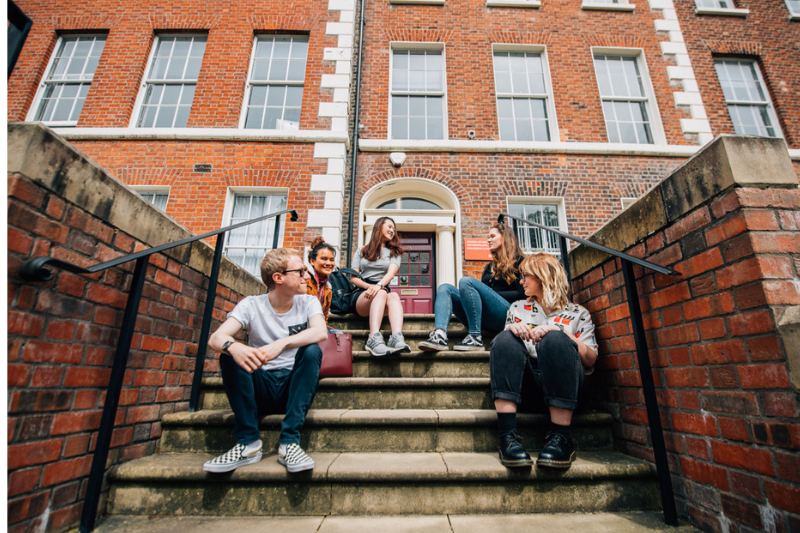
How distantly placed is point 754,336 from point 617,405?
86 centimetres

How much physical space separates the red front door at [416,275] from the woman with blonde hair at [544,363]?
3676 millimetres

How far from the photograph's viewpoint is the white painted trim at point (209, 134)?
558 centimetres

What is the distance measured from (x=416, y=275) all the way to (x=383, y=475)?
4.48 metres

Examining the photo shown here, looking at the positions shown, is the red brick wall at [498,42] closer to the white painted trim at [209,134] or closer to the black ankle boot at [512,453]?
the white painted trim at [209,134]

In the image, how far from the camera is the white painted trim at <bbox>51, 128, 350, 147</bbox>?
5578 millimetres

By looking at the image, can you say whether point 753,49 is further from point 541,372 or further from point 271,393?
point 271,393

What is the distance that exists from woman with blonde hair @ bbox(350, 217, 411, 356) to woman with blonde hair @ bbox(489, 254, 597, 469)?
831 millimetres

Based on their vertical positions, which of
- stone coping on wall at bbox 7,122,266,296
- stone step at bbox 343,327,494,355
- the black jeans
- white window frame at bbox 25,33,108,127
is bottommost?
the black jeans

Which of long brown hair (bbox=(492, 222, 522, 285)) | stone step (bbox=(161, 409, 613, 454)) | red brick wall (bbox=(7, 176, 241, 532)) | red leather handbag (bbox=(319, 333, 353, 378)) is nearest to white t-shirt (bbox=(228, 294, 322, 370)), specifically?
red leather handbag (bbox=(319, 333, 353, 378))

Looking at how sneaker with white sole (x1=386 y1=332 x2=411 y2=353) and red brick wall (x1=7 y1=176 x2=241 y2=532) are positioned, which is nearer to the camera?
red brick wall (x1=7 y1=176 x2=241 y2=532)

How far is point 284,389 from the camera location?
6.31 feet

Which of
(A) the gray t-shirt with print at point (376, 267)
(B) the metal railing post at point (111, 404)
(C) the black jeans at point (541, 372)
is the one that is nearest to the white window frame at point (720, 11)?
(A) the gray t-shirt with print at point (376, 267)

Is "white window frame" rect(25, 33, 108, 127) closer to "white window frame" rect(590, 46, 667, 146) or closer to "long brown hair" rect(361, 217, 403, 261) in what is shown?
"long brown hair" rect(361, 217, 403, 261)

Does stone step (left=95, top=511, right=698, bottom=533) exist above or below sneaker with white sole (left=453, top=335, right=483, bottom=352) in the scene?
below
